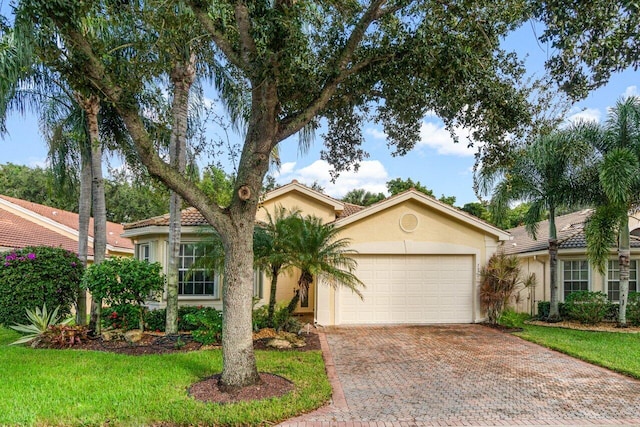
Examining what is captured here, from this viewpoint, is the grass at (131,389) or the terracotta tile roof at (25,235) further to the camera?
the terracotta tile roof at (25,235)

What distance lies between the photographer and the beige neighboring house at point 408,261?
14430 mm

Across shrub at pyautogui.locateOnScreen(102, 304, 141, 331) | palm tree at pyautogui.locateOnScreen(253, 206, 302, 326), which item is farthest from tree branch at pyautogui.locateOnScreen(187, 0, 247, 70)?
shrub at pyautogui.locateOnScreen(102, 304, 141, 331)

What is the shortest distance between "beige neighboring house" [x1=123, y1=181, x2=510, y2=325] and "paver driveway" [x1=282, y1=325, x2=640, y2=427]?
3.01m

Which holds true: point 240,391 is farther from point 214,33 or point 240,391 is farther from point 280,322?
point 214,33

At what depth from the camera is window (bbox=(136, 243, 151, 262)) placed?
49.2ft

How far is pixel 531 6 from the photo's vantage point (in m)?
6.81

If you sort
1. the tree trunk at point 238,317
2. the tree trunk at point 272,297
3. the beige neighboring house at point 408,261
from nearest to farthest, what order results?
1. the tree trunk at point 238,317
2. the tree trunk at point 272,297
3. the beige neighboring house at point 408,261

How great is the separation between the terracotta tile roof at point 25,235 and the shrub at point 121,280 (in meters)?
8.84

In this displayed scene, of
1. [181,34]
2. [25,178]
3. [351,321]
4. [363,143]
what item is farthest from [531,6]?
[25,178]

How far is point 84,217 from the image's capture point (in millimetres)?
12656

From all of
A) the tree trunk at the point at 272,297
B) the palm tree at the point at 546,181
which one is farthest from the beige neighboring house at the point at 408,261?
the tree trunk at the point at 272,297

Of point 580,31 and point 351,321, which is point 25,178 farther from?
point 580,31

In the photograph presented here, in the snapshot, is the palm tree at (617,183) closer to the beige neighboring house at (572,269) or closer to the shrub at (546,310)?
the beige neighboring house at (572,269)

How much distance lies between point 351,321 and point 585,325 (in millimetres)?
7672
